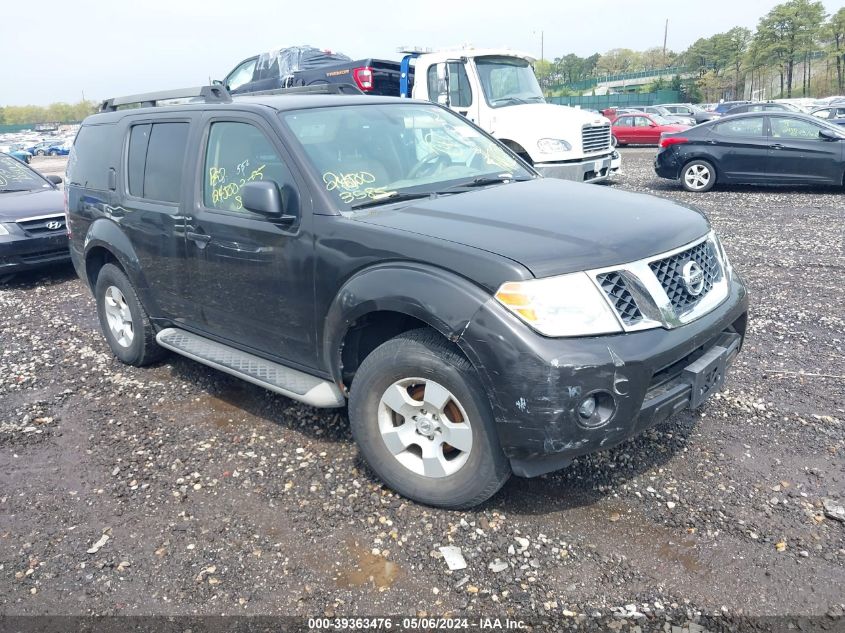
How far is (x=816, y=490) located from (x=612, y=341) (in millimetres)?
1442

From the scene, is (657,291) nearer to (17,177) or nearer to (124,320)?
(124,320)

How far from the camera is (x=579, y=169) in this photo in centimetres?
1063

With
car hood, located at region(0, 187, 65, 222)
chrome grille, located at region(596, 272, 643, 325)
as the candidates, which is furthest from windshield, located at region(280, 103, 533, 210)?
car hood, located at region(0, 187, 65, 222)

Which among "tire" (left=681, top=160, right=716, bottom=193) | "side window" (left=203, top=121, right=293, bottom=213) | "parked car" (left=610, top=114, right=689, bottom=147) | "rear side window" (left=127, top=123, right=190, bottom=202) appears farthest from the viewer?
"parked car" (left=610, top=114, right=689, bottom=147)

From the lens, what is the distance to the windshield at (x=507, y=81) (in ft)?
35.9

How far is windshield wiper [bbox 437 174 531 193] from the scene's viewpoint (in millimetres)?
3803

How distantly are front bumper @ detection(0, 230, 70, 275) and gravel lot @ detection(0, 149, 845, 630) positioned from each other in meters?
3.63

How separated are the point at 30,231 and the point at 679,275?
761 centimetres

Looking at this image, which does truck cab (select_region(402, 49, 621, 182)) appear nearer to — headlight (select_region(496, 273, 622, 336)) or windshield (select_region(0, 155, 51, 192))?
windshield (select_region(0, 155, 51, 192))

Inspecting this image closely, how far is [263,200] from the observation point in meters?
3.37

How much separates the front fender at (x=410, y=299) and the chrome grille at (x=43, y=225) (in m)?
6.24

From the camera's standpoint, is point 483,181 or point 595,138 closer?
point 483,181

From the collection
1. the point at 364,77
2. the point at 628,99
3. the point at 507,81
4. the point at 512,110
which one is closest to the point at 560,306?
the point at 512,110

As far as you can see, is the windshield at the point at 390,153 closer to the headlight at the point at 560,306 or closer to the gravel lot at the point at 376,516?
the headlight at the point at 560,306
